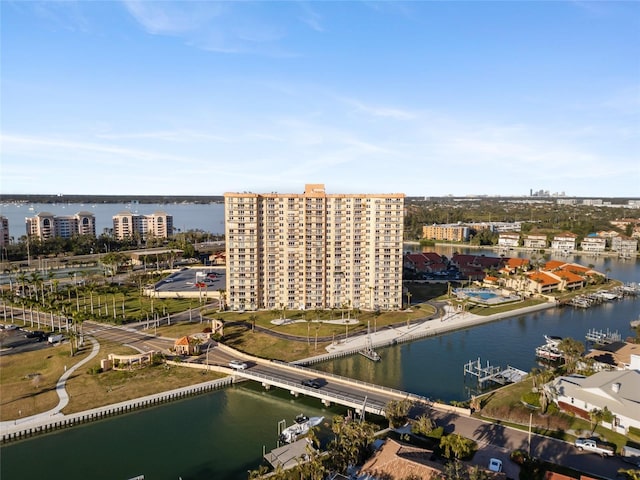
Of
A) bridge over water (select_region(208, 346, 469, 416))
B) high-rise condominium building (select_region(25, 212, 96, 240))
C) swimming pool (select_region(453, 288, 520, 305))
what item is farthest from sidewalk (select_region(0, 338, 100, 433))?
high-rise condominium building (select_region(25, 212, 96, 240))

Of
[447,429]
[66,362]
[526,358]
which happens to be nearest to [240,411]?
A: [447,429]

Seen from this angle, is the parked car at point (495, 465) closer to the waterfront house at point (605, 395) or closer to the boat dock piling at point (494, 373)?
the waterfront house at point (605, 395)

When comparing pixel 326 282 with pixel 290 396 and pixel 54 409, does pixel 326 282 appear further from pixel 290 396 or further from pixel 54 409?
pixel 54 409

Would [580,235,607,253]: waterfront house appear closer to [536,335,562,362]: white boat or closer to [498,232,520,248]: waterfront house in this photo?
[498,232,520,248]: waterfront house

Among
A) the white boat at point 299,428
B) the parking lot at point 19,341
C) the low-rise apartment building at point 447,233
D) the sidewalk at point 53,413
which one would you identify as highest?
the low-rise apartment building at point 447,233

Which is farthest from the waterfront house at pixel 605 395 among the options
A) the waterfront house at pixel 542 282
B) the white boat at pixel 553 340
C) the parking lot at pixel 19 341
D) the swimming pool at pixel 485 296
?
the parking lot at pixel 19 341

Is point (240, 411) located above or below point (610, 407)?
below

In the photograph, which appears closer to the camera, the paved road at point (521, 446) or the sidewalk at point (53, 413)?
the paved road at point (521, 446)
